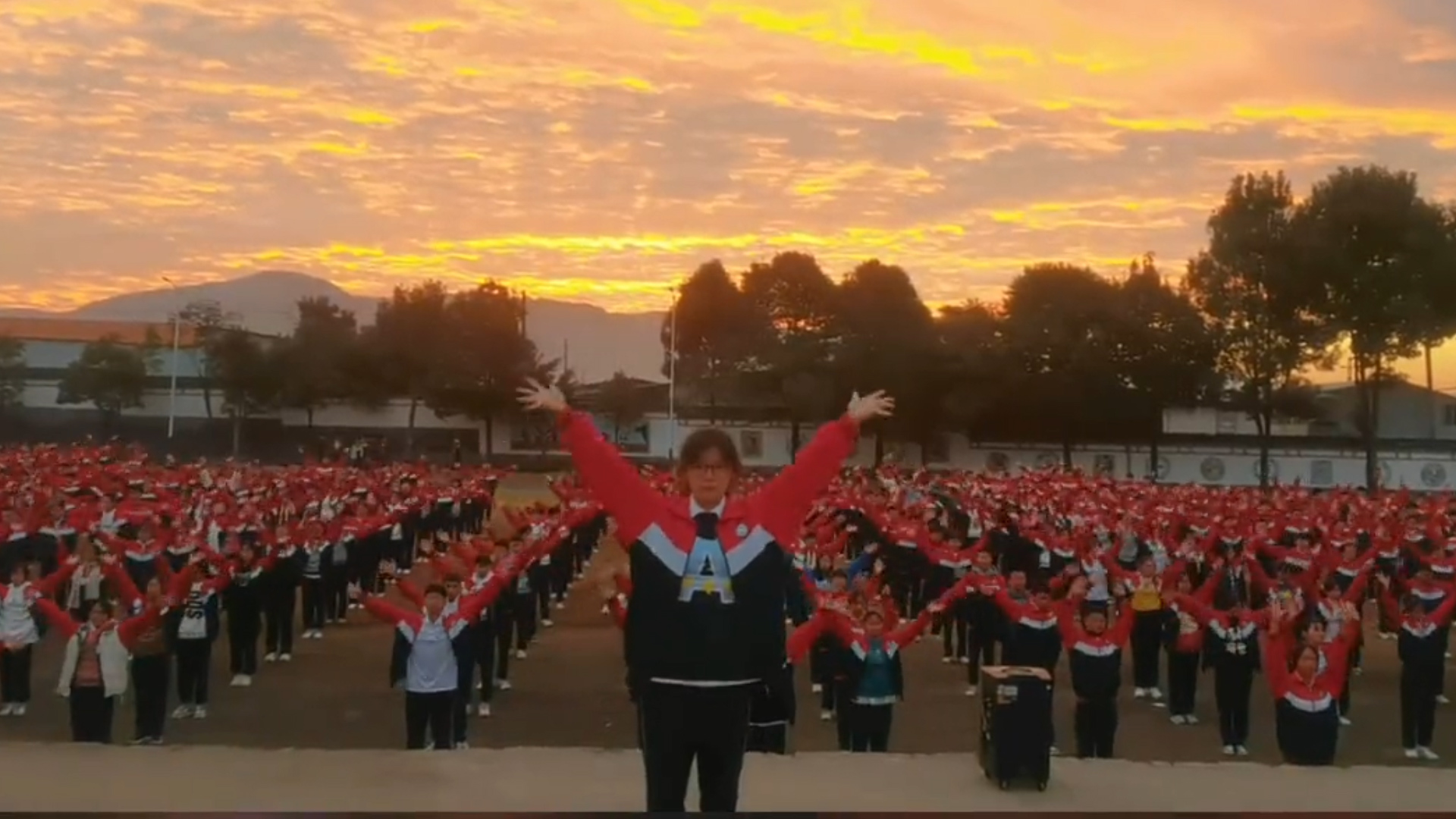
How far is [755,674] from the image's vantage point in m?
3.79

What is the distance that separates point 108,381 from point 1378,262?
2207 inches

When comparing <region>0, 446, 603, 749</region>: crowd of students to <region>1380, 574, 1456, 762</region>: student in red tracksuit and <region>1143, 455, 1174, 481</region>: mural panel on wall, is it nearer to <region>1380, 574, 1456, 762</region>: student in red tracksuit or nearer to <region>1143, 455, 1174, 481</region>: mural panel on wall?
<region>1380, 574, 1456, 762</region>: student in red tracksuit

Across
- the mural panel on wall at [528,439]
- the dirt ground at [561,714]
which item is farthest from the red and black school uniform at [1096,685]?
the mural panel on wall at [528,439]

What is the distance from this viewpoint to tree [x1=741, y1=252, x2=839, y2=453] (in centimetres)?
6069

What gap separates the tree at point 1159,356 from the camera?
5778 cm

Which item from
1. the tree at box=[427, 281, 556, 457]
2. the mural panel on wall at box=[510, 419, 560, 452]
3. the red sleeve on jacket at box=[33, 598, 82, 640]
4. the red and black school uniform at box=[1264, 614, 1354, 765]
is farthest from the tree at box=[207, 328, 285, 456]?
the red and black school uniform at box=[1264, 614, 1354, 765]

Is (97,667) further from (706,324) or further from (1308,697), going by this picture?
(706,324)

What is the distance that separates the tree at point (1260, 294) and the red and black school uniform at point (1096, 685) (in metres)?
44.1

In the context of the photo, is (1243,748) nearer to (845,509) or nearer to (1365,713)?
(1365,713)

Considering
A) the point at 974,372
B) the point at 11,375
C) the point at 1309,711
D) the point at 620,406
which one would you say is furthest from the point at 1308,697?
the point at 11,375

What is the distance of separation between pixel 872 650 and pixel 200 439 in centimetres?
6011

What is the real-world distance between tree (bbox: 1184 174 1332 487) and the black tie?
52.7 metres

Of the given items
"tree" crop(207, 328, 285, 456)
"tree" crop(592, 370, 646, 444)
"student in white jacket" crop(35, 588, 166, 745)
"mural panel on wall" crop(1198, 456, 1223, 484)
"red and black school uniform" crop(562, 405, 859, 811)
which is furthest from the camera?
"tree" crop(207, 328, 285, 456)

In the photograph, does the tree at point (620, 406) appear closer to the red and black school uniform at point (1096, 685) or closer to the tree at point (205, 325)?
the tree at point (205, 325)
